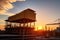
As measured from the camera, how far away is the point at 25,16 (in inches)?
568

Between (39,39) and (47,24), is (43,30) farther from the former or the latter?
(39,39)

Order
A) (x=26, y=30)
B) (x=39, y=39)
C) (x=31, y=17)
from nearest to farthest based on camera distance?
(x=39, y=39), (x=26, y=30), (x=31, y=17)

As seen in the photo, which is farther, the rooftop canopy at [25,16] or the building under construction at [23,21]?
the rooftop canopy at [25,16]

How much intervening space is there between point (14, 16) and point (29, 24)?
2.15 metres

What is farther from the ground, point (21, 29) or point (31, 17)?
point (31, 17)

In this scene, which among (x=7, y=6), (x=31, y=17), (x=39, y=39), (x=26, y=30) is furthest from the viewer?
(x=31, y=17)

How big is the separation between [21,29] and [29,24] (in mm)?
2299

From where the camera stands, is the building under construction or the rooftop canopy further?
the rooftop canopy

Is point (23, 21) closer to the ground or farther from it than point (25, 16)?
closer to the ground

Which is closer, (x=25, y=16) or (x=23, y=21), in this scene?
(x=25, y=16)

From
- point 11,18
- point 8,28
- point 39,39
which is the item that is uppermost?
point 11,18

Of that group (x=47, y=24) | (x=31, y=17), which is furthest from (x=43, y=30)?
(x=31, y=17)

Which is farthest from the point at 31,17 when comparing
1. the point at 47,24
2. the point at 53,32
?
the point at 53,32

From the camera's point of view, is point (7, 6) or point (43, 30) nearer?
point (7, 6)
